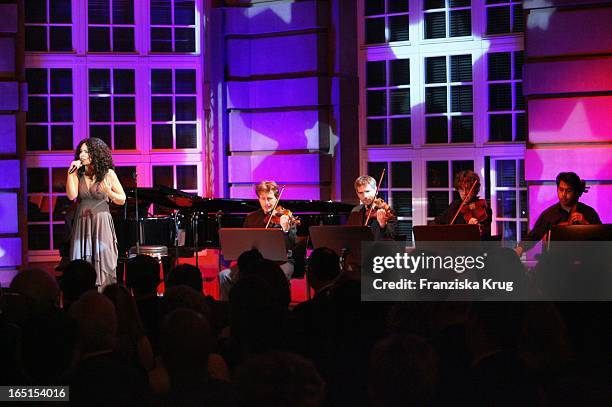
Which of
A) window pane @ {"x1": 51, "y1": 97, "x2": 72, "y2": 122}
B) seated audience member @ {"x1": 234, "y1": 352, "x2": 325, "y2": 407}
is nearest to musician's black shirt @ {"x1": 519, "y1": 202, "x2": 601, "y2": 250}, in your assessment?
seated audience member @ {"x1": 234, "y1": 352, "x2": 325, "y2": 407}

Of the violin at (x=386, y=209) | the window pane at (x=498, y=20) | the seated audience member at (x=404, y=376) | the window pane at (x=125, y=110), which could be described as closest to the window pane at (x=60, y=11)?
the window pane at (x=125, y=110)

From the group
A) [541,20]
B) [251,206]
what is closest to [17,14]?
[251,206]

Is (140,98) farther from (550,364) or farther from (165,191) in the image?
(550,364)

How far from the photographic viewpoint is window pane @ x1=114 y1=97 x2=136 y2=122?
31.3 ft

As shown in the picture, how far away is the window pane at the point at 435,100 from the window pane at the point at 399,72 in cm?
30

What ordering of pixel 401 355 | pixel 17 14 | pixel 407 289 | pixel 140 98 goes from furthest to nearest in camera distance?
1. pixel 140 98
2. pixel 17 14
3. pixel 407 289
4. pixel 401 355

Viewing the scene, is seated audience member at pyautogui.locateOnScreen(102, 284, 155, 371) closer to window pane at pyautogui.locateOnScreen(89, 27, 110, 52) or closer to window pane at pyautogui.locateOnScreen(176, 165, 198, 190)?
window pane at pyautogui.locateOnScreen(176, 165, 198, 190)

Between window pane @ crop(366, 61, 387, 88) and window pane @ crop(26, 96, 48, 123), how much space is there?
13.3 feet

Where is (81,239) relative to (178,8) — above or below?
below

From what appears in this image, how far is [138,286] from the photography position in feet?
12.7

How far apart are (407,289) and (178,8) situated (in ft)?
19.9

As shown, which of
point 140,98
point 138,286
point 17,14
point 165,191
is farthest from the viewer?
point 140,98

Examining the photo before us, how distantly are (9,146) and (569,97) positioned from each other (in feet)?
20.8

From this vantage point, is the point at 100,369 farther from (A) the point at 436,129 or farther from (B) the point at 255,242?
(A) the point at 436,129
